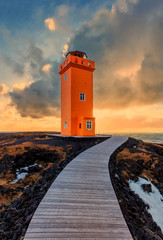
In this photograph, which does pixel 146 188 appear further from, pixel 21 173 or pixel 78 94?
pixel 78 94

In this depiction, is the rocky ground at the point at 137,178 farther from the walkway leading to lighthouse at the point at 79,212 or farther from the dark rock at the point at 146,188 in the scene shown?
the walkway leading to lighthouse at the point at 79,212

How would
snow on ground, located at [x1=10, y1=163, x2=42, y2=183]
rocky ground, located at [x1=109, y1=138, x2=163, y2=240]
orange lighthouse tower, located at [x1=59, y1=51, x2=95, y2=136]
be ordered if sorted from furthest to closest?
1. orange lighthouse tower, located at [x1=59, y1=51, x2=95, y2=136]
2. snow on ground, located at [x1=10, y1=163, x2=42, y2=183]
3. rocky ground, located at [x1=109, y1=138, x2=163, y2=240]

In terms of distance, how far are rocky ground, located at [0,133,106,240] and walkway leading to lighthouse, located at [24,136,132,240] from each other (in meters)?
0.45

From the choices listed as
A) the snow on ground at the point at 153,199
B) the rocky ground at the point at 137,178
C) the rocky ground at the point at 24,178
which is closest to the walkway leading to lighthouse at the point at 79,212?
the rocky ground at the point at 24,178

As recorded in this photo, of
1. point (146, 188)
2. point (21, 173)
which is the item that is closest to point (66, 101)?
point (21, 173)

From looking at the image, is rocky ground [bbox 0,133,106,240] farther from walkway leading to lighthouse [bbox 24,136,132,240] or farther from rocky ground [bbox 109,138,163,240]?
rocky ground [bbox 109,138,163,240]

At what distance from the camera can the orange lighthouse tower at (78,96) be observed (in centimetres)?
2112

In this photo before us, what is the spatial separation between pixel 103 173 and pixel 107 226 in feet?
11.4

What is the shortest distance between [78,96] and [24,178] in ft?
48.8

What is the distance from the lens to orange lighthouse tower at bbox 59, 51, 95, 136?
832 inches

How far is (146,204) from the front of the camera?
7098 mm

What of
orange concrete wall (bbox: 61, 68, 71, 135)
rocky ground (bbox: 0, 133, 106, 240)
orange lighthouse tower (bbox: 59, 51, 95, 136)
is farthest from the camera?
orange concrete wall (bbox: 61, 68, 71, 135)

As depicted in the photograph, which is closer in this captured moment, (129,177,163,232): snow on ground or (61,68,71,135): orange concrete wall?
(129,177,163,232): snow on ground

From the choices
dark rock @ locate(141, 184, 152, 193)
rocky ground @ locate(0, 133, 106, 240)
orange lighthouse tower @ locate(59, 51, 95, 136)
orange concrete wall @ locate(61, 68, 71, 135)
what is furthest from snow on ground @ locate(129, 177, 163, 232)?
orange concrete wall @ locate(61, 68, 71, 135)
